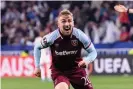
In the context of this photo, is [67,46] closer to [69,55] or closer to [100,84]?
[69,55]

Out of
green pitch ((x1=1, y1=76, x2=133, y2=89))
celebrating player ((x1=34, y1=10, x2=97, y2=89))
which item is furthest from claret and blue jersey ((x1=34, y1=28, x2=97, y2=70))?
green pitch ((x1=1, y1=76, x2=133, y2=89))

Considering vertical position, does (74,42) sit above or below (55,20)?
below

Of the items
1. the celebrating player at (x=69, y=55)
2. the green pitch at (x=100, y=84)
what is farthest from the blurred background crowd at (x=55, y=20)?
the celebrating player at (x=69, y=55)

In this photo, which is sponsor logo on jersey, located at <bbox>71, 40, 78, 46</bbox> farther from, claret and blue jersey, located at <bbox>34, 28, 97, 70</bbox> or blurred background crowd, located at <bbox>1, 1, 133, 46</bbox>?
blurred background crowd, located at <bbox>1, 1, 133, 46</bbox>

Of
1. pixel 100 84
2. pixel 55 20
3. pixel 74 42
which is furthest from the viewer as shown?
pixel 55 20

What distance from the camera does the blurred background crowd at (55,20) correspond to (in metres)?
25.2

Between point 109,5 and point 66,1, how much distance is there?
2.30 m

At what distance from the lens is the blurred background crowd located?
25.2 metres

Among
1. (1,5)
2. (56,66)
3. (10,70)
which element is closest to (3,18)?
(1,5)

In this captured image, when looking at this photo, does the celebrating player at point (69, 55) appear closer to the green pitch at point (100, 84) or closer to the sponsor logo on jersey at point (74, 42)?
the sponsor logo on jersey at point (74, 42)

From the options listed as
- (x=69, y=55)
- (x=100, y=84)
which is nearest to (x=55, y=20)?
(x=100, y=84)

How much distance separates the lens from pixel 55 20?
27.2 metres

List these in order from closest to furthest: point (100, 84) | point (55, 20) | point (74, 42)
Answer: point (74, 42) < point (100, 84) < point (55, 20)

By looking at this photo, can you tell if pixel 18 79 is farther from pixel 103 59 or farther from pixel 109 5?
pixel 109 5
